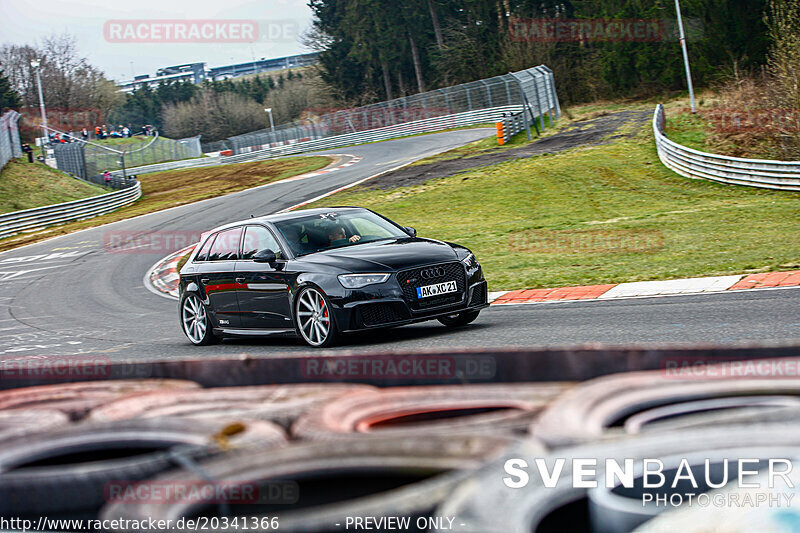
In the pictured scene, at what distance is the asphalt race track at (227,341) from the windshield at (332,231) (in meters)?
1.18

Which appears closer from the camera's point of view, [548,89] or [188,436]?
[188,436]

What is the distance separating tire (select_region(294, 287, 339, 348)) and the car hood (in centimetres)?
41

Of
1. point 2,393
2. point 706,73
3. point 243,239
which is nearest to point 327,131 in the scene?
point 706,73

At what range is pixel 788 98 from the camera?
24.5 m

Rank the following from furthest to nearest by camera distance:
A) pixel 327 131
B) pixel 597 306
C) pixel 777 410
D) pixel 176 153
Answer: pixel 176 153
pixel 327 131
pixel 597 306
pixel 777 410

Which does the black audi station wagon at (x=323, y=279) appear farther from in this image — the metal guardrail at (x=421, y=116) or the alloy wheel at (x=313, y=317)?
the metal guardrail at (x=421, y=116)

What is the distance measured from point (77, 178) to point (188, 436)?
176 feet

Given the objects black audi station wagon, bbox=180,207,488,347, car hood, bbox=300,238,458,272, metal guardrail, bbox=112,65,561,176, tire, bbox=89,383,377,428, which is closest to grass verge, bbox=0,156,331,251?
metal guardrail, bbox=112,65,561,176

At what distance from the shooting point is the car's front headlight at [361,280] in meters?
9.10

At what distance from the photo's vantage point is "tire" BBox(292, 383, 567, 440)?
305 centimetres

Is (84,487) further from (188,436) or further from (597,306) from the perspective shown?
(597,306)

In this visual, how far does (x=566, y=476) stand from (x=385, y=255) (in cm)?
711
